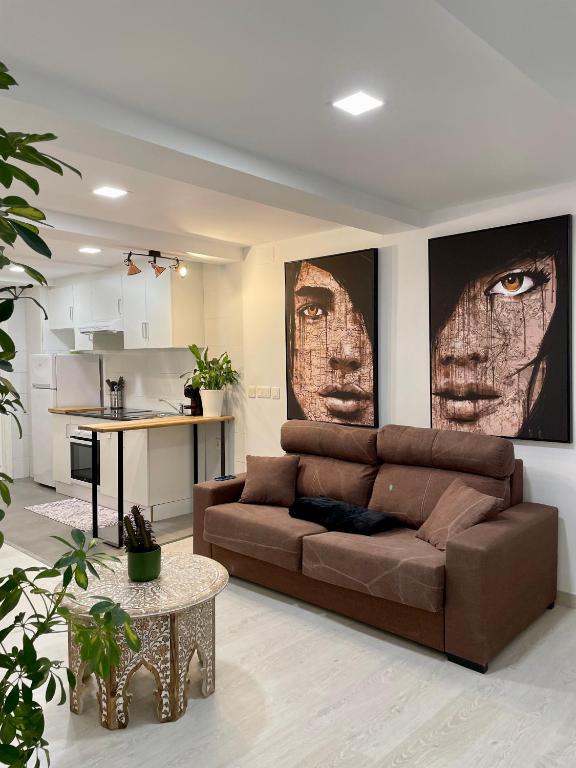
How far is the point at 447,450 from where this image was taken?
3469mm

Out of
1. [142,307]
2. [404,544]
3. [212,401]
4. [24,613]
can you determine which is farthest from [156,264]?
[24,613]

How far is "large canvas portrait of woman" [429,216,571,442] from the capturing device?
332 centimetres

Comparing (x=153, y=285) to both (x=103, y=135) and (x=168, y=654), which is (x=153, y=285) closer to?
(x=103, y=135)

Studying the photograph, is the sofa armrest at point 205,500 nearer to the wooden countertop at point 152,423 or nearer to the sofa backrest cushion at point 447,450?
the wooden countertop at point 152,423

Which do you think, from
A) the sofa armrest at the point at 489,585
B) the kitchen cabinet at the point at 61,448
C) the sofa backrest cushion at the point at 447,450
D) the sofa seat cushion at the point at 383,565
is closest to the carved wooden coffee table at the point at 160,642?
the sofa seat cushion at the point at 383,565

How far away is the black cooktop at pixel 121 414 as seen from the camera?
5727 millimetres

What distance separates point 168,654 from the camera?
90.9 inches

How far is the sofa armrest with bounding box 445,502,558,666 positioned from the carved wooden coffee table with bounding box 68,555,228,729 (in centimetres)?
109

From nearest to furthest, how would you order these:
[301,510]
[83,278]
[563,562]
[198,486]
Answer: [563,562] → [301,510] → [198,486] → [83,278]

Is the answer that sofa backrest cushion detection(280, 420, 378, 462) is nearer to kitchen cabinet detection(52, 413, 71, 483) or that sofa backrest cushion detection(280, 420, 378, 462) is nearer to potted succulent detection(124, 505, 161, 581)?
potted succulent detection(124, 505, 161, 581)

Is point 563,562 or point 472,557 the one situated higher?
point 472,557

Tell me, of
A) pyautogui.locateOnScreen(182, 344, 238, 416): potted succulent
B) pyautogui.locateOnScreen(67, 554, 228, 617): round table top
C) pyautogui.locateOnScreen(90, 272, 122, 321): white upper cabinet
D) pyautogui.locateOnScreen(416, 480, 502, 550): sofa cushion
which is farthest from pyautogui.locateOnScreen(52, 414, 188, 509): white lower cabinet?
pyautogui.locateOnScreen(416, 480, 502, 550): sofa cushion

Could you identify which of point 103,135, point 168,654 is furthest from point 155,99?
point 168,654

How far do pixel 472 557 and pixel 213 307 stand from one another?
11.8ft
